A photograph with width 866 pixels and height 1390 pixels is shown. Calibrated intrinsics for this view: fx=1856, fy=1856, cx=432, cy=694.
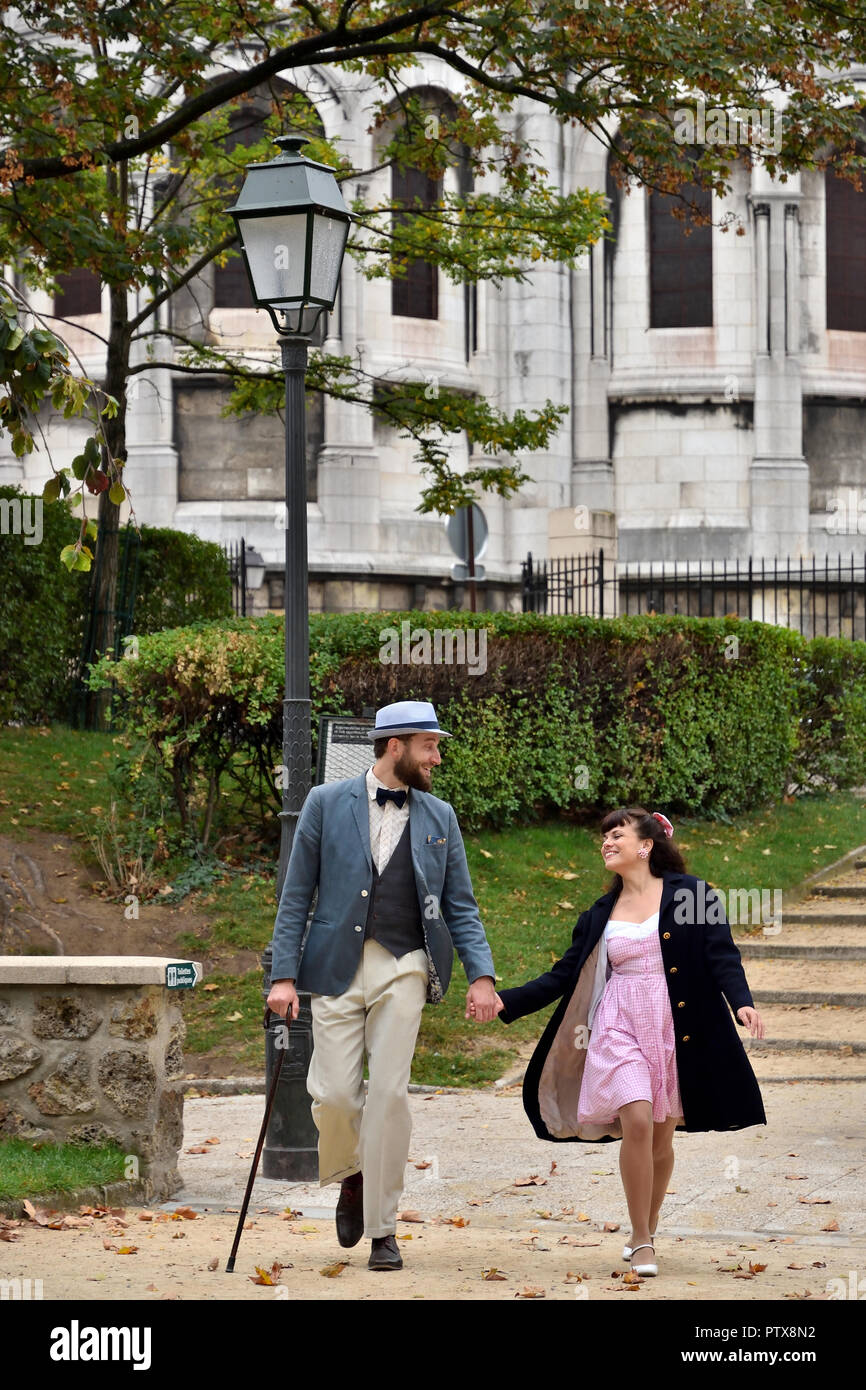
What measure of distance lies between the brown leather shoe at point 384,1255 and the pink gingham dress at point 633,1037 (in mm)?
810

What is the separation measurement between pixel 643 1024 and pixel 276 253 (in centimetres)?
419

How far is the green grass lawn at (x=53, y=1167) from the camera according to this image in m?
7.49

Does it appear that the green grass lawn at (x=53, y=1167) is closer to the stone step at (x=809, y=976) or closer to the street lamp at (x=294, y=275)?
the street lamp at (x=294, y=275)

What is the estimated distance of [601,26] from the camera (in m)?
13.8

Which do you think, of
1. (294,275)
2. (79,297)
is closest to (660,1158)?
(294,275)

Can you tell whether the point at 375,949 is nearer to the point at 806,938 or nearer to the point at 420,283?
the point at 806,938

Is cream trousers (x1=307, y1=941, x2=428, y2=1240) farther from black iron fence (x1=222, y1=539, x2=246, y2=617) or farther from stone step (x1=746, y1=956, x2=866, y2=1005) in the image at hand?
black iron fence (x1=222, y1=539, x2=246, y2=617)

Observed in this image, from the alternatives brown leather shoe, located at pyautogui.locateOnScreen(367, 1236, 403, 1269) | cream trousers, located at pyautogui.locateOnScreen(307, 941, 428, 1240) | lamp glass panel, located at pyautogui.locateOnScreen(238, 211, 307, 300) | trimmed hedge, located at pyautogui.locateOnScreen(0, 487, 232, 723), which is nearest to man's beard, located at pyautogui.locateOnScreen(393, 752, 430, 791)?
cream trousers, located at pyautogui.locateOnScreen(307, 941, 428, 1240)

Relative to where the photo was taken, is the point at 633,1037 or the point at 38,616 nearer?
the point at 633,1037

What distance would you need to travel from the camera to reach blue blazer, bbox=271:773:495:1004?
652cm

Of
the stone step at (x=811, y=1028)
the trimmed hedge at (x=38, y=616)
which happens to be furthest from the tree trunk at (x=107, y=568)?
the stone step at (x=811, y=1028)

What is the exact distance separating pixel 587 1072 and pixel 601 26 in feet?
31.4

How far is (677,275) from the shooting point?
31.1 m
